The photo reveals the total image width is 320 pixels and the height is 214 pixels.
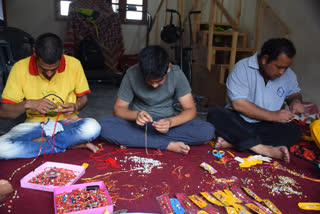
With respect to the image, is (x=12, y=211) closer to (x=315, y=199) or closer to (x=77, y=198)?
(x=77, y=198)

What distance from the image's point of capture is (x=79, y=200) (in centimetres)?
136

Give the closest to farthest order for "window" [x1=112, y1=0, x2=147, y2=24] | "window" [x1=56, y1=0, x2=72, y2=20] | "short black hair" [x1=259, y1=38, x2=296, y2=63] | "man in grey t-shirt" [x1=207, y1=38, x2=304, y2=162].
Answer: "short black hair" [x1=259, y1=38, x2=296, y2=63]
"man in grey t-shirt" [x1=207, y1=38, x2=304, y2=162]
"window" [x1=56, y1=0, x2=72, y2=20]
"window" [x1=112, y1=0, x2=147, y2=24]

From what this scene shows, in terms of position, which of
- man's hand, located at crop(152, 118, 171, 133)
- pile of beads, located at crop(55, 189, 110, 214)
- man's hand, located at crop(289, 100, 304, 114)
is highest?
man's hand, located at crop(289, 100, 304, 114)

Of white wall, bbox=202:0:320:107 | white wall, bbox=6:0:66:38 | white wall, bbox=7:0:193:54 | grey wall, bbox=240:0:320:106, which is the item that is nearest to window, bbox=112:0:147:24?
white wall, bbox=7:0:193:54

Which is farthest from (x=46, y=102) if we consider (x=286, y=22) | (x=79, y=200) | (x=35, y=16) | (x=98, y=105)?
(x=35, y=16)

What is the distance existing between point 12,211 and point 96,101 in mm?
3211

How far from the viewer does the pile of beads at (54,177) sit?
156 cm

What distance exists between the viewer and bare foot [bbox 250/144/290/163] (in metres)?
2.08

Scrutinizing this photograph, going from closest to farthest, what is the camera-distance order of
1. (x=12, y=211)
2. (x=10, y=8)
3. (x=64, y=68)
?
(x=12, y=211), (x=64, y=68), (x=10, y=8)

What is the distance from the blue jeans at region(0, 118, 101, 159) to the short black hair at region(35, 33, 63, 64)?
0.54 meters

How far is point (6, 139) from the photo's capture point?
189 centimetres

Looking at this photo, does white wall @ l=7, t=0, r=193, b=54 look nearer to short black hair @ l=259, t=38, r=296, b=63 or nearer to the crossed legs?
short black hair @ l=259, t=38, r=296, b=63

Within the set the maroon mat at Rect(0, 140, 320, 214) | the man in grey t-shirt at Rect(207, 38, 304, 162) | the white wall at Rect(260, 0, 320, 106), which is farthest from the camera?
the white wall at Rect(260, 0, 320, 106)

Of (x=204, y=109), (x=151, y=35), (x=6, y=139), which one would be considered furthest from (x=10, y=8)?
(x=6, y=139)
